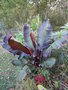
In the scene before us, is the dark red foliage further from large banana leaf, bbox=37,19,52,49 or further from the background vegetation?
the background vegetation

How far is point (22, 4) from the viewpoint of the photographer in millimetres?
17312

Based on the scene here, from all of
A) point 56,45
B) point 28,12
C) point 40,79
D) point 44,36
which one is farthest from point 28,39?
point 28,12

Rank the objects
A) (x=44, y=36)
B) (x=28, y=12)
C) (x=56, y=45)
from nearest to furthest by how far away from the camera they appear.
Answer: (x=56, y=45) < (x=44, y=36) < (x=28, y=12)

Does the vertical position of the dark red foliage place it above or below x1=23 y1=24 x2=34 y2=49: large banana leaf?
below

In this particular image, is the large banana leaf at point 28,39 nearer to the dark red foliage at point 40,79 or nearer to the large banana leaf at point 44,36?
the large banana leaf at point 44,36

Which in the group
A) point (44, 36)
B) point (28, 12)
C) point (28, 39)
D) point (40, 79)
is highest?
point (44, 36)

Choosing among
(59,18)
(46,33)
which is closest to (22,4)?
(59,18)

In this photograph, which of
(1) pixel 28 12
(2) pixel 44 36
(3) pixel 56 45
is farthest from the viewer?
(1) pixel 28 12

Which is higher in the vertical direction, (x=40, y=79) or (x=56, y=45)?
(x=56, y=45)

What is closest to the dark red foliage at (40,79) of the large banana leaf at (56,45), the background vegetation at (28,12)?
the large banana leaf at (56,45)

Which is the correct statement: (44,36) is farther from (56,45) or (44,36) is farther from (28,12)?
(28,12)

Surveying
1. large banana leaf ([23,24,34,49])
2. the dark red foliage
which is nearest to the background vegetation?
large banana leaf ([23,24,34,49])

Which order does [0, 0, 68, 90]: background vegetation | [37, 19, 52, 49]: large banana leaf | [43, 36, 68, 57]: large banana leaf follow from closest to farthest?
[43, 36, 68, 57]: large banana leaf
[37, 19, 52, 49]: large banana leaf
[0, 0, 68, 90]: background vegetation

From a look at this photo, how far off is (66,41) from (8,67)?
2322 mm
